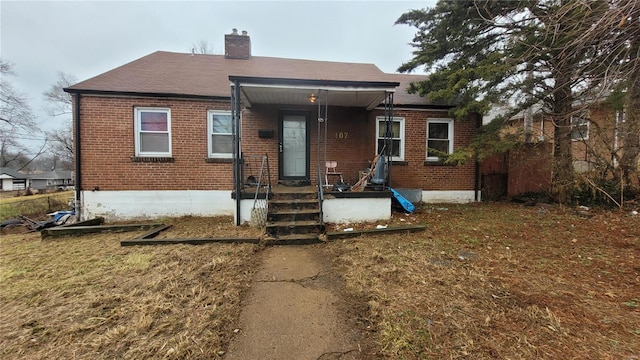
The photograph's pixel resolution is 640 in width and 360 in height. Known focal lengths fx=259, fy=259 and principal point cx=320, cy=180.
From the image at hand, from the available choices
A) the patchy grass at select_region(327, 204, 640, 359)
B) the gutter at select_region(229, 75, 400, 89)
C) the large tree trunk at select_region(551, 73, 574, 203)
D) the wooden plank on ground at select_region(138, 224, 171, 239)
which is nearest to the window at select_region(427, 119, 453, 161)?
the large tree trunk at select_region(551, 73, 574, 203)

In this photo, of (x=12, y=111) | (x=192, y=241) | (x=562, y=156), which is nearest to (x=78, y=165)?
(x=192, y=241)

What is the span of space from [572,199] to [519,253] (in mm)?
5658

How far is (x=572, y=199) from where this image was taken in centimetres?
773

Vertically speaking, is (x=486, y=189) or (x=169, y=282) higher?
(x=486, y=189)

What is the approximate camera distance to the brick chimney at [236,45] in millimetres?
10172

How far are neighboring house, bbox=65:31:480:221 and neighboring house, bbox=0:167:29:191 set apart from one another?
6488 cm

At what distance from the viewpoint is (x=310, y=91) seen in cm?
665

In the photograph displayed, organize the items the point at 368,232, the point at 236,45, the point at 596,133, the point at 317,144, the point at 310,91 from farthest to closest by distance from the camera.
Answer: the point at 236,45
the point at 317,144
the point at 596,133
the point at 310,91
the point at 368,232

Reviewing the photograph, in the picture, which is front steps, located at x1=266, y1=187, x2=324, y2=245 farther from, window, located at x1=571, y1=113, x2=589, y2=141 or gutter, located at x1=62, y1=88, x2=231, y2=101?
window, located at x1=571, y1=113, x2=589, y2=141

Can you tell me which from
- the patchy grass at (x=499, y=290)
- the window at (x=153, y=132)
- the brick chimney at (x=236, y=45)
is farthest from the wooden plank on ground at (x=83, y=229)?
the brick chimney at (x=236, y=45)

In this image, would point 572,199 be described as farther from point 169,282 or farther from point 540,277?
point 169,282

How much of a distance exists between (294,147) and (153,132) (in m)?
4.06

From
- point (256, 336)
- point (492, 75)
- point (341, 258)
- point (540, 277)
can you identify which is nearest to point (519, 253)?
point (540, 277)

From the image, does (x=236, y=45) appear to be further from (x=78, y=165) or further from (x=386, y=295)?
(x=386, y=295)
